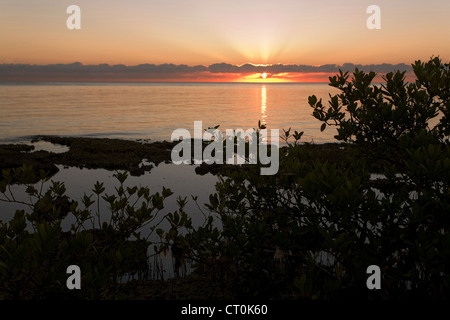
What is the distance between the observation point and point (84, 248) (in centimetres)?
395

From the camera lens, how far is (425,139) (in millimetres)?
4750

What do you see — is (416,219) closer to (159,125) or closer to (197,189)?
(197,189)

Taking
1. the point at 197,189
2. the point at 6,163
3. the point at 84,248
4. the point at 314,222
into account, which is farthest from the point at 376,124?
the point at 6,163

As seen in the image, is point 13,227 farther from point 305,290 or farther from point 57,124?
point 57,124

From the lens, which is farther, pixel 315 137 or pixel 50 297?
pixel 315 137

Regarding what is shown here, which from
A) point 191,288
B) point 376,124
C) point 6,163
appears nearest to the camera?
point 376,124

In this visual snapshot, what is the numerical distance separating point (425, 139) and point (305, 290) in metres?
2.63

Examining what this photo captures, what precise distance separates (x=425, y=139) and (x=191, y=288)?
561 cm

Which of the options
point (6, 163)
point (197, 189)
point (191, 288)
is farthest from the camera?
point (6, 163)

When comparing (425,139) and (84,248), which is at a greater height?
(425,139)

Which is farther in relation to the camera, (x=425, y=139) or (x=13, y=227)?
(x=425, y=139)
